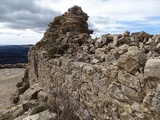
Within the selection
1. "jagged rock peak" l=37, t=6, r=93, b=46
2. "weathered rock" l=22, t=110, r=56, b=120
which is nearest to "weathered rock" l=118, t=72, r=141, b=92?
"weathered rock" l=22, t=110, r=56, b=120

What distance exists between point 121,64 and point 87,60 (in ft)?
6.76

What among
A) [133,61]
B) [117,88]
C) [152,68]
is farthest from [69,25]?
[152,68]

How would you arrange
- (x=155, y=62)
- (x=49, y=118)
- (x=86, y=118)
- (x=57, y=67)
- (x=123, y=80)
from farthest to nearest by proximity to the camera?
(x=57, y=67)
(x=49, y=118)
(x=86, y=118)
(x=123, y=80)
(x=155, y=62)

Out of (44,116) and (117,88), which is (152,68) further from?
(44,116)

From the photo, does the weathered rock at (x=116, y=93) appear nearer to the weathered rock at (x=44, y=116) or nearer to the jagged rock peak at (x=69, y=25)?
the weathered rock at (x=44, y=116)

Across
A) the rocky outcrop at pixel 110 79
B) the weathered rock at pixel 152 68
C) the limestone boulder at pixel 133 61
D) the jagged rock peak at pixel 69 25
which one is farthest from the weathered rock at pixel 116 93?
the jagged rock peak at pixel 69 25

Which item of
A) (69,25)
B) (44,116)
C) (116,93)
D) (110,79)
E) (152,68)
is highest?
(69,25)

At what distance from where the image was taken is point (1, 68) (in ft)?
88.5

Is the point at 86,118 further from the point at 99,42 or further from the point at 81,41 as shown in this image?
the point at 81,41

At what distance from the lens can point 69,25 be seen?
32.5 feet

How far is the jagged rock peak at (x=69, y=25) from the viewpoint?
9.83 m

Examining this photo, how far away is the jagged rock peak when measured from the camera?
9827mm

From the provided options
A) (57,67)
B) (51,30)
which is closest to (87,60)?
(57,67)

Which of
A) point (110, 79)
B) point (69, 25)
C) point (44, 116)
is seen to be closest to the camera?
point (110, 79)
